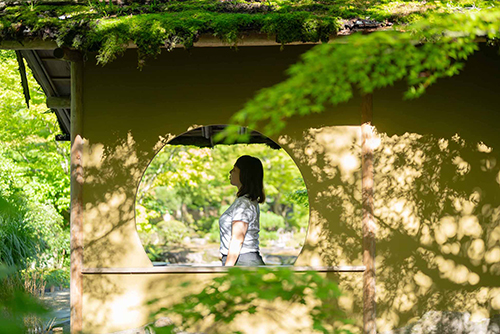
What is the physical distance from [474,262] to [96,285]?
108 inches

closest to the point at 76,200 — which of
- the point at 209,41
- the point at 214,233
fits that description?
the point at 209,41

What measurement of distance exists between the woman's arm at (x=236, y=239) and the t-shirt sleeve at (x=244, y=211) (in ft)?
0.13

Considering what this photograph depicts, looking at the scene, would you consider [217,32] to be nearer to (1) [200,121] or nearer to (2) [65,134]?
(1) [200,121]

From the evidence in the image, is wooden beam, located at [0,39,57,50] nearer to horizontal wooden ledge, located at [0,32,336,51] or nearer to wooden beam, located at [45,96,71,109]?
horizontal wooden ledge, located at [0,32,336,51]

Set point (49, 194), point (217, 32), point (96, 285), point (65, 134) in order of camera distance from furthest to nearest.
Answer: point (49, 194) < point (65, 134) < point (96, 285) < point (217, 32)

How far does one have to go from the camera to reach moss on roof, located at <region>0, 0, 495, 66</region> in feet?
11.1

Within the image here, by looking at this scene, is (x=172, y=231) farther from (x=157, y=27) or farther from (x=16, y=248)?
(x=157, y=27)

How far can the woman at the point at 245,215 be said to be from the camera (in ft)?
12.9

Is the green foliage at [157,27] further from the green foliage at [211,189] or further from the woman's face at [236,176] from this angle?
the green foliage at [211,189]

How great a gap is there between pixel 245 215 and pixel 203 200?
1484 cm

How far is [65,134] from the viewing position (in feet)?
22.0

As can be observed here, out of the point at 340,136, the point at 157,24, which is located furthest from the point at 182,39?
the point at 340,136

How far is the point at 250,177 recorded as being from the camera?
13.5ft

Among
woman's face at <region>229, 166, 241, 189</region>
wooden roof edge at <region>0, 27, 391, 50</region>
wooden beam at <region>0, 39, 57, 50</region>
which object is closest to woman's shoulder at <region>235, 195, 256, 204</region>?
woman's face at <region>229, 166, 241, 189</region>
